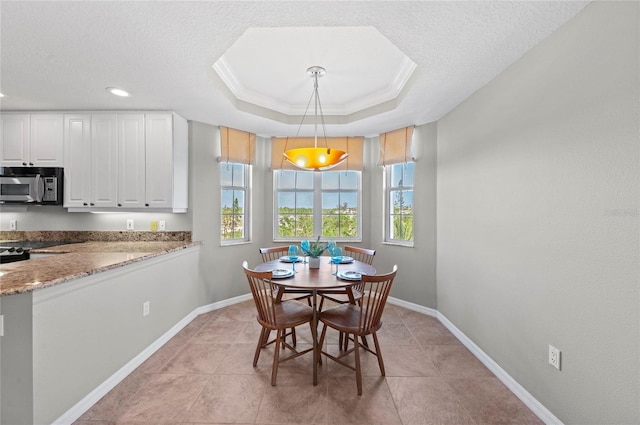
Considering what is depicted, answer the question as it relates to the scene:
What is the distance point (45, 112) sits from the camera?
3137mm

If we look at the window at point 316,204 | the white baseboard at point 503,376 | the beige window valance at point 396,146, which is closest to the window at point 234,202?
the window at point 316,204

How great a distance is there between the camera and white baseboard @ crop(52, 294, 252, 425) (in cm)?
173

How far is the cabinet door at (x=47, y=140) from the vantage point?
123 inches

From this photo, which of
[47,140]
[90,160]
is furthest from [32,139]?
[90,160]

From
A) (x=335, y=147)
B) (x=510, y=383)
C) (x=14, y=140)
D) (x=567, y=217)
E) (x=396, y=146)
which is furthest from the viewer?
(x=335, y=147)

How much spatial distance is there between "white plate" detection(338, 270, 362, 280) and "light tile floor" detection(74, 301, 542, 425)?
0.79 m

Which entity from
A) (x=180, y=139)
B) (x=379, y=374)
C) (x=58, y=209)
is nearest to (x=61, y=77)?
(x=180, y=139)

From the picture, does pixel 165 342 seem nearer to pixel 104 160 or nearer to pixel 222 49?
pixel 104 160

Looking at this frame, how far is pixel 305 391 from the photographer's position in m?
2.01

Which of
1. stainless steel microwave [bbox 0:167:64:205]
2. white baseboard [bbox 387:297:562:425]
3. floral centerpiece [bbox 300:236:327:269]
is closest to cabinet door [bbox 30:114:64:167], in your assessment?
stainless steel microwave [bbox 0:167:64:205]

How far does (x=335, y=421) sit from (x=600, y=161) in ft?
7.12

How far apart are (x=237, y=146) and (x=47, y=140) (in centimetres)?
213

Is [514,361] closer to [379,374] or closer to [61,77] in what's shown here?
[379,374]

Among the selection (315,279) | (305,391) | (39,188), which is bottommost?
(305,391)
